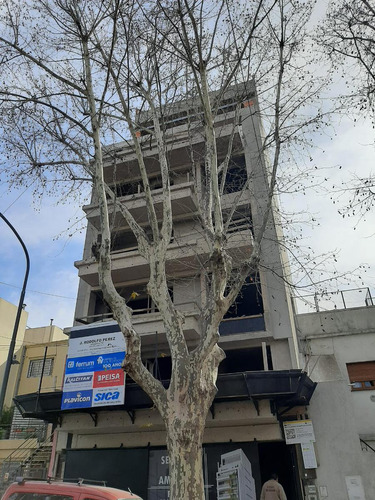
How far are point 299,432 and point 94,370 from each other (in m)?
6.41

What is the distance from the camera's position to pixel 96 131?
27.8 feet

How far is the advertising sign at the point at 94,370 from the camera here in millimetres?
11734

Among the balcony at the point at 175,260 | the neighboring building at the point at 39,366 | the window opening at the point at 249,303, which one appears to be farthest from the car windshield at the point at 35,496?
the neighboring building at the point at 39,366

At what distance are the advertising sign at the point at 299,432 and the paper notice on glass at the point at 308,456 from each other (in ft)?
0.54

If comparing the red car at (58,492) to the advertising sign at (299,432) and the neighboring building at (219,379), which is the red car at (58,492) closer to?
the neighboring building at (219,379)

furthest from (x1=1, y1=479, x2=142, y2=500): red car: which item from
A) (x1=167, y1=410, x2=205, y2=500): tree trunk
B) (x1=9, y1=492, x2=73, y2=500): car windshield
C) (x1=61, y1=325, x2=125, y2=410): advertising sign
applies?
(x1=61, y1=325, x2=125, y2=410): advertising sign

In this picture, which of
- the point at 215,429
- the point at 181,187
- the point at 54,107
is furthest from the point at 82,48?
the point at 215,429

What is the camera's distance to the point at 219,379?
10.8 m

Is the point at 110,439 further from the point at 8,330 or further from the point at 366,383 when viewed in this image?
the point at 8,330

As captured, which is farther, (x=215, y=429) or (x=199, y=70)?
(x=215, y=429)

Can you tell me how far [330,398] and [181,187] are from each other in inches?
401

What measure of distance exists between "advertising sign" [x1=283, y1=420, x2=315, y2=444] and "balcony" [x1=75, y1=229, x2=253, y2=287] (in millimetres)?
5844

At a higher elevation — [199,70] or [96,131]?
[199,70]

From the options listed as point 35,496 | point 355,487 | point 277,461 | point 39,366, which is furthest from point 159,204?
point 39,366
